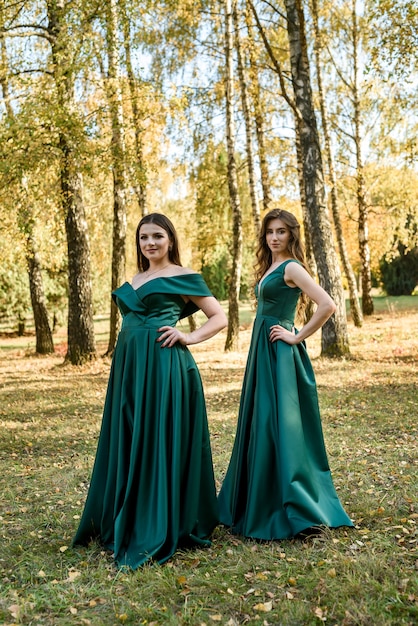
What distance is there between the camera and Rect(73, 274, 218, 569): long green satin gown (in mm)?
3775

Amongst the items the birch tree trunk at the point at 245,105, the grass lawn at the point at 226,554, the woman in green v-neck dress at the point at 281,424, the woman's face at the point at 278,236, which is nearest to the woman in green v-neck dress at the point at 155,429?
the grass lawn at the point at 226,554

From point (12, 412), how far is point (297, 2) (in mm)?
8082

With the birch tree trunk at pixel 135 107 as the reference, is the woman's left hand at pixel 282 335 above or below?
below

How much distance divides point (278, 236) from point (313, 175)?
22.8 ft

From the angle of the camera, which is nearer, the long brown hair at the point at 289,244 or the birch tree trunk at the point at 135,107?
the long brown hair at the point at 289,244

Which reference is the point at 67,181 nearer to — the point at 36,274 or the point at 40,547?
the point at 36,274

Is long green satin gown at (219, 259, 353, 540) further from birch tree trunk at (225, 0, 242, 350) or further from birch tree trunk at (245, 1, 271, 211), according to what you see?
birch tree trunk at (245, 1, 271, 211)

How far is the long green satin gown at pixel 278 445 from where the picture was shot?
3998 millimetres

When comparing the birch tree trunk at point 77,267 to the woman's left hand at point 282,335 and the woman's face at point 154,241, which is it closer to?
the woman's face at point 154,241

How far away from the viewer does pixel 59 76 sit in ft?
30.6

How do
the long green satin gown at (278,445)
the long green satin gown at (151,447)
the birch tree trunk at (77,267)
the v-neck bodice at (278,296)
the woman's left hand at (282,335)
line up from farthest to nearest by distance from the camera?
the birch tree trunk at (77,267)
the v-neck bodice at (278,296)
the woman's left hand at (282,335)
the long green satin gown at (278,445)
the long green satin gown at (151,447)

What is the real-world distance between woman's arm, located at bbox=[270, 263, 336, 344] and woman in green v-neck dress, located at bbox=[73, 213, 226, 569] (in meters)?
0.46

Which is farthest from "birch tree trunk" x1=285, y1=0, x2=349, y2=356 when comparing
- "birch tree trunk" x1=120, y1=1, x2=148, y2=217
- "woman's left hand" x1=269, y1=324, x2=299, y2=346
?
"woman's left hand" x1=269, y1=324, x2=299, y2=346

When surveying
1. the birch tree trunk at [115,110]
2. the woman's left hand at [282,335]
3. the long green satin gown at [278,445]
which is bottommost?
the long green satin gown at [278,445]
